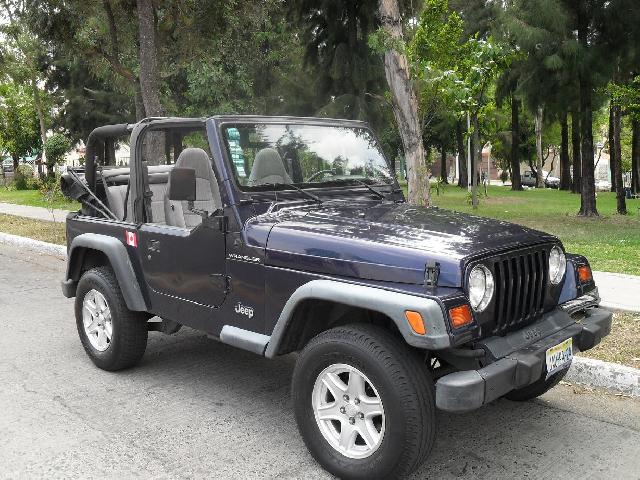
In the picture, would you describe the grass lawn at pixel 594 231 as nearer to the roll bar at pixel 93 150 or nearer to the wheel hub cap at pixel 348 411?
the wheel hub cap at pixel 348 411

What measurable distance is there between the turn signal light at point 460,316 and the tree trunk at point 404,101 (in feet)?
28.7

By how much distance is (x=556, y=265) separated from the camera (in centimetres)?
390

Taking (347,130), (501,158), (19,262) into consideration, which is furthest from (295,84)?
(501,158)

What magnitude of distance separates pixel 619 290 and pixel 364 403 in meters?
5.06

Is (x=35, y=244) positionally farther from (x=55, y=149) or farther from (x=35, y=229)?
(x=55, y=149)

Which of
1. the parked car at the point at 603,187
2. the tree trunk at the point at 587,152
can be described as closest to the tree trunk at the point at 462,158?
the parked car at the point at 603,187

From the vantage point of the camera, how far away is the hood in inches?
128

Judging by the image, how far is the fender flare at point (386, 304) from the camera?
3025 millimetres

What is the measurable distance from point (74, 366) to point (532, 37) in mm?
15256

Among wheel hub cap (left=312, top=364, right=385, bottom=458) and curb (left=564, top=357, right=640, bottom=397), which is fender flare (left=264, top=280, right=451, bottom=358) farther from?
curb (left=564, top=357, right=640, bottom=397)

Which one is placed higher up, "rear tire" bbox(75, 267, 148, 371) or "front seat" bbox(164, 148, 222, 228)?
"front seat" bbox(164, 148, 222, 228)

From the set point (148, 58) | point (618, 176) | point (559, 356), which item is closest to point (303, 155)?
point (559, 356)

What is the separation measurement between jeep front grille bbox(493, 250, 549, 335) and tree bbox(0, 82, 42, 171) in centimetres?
4130

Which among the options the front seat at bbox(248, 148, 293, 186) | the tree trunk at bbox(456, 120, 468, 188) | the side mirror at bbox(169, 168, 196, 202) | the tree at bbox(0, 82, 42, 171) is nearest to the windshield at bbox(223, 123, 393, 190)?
the front seat at bbox(248, 148, 293, 186)
